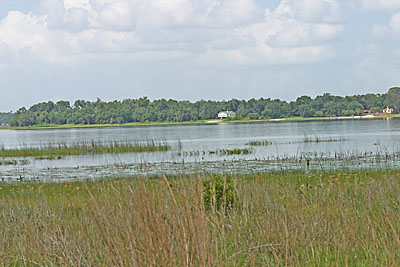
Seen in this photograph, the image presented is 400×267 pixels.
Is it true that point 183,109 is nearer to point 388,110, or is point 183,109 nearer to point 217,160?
point 388,110

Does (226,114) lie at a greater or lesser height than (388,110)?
greater

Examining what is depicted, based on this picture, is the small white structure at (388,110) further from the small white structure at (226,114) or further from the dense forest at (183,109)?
the small white structure at (226,114)

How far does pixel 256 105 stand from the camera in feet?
550

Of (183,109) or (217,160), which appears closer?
(217,160)

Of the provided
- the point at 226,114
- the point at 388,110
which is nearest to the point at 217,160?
the point at 226,114

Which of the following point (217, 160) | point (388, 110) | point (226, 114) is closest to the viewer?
point (217, 160)

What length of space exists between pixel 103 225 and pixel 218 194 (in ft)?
11.4

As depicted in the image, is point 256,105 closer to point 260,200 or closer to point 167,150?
point 167,150

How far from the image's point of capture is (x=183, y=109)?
531 ft

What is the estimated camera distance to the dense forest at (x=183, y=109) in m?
160

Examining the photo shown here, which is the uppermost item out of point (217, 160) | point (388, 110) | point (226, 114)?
point (226, 114)

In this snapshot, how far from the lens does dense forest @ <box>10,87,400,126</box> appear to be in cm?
15988

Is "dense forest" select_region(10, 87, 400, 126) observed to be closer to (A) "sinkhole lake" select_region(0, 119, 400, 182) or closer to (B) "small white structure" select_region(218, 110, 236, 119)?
(B) "small white structure" select_region(218, 110, 236, 119)

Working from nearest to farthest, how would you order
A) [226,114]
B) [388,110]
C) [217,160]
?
[217,160] → [388,110] → [226,114]
